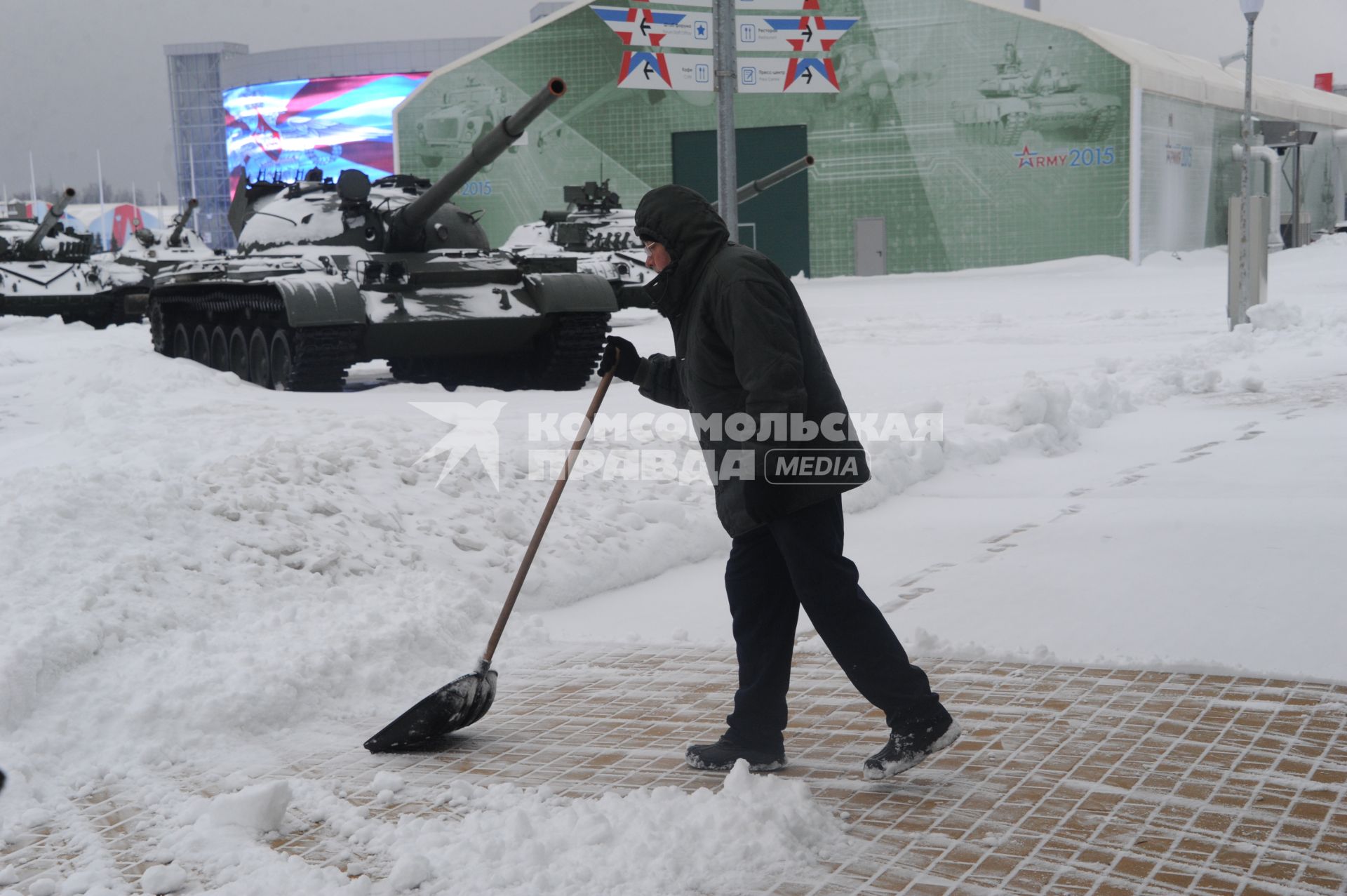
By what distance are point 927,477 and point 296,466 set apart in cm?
420

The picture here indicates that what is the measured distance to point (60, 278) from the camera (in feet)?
81.9

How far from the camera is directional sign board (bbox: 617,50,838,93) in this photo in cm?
3042

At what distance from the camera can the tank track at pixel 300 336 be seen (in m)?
13.4

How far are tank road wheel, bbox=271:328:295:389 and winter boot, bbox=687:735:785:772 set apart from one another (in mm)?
10183

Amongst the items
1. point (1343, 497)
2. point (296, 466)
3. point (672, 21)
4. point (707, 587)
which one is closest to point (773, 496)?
point (707, 587)

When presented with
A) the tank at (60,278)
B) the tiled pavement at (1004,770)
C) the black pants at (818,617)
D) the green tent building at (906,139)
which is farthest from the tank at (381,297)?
the green tent building at (906,139)

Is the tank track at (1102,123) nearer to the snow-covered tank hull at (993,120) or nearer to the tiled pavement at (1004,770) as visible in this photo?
the snow-covered tank hull at (993,120)

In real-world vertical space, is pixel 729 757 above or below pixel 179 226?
below

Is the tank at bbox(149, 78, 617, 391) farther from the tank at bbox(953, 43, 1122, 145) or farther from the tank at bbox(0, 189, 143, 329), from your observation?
the tank at bbox(953, 43, 1122, 145)

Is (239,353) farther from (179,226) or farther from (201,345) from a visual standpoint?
(179,226)

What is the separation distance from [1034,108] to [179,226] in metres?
19.8

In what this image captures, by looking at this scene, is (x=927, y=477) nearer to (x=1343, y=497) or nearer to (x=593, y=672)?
(x=1343, y=497)

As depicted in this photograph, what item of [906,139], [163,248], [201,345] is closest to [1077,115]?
[906,139]

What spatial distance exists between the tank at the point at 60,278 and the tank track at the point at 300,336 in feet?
35.0
